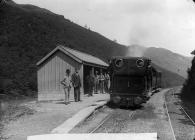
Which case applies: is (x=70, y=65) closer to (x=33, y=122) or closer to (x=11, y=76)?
(x=33, y=122)

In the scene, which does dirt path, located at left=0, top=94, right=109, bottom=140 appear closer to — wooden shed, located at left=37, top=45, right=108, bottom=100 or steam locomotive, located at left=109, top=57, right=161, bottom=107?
steam locomotive, located at left=109, top=57, right=161, bottom=107

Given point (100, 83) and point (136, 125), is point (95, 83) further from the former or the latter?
point (136, 125)

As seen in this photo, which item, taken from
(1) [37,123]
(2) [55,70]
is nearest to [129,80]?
(1) [37,123]

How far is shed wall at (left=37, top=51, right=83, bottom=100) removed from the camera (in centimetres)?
2672

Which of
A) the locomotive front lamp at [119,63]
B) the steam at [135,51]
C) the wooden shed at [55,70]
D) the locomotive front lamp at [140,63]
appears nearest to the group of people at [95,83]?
the wooden shed at [55,70]

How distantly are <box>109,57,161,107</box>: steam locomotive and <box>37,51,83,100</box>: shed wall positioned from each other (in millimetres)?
6875

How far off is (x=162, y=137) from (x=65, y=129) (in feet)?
10.8

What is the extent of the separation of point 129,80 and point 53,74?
8.85m

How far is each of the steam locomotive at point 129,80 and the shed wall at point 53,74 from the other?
6.87 m

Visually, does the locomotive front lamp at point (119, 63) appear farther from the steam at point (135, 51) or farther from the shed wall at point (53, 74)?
the steam at point (135, 51)

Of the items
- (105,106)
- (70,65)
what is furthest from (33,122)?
(70,65)

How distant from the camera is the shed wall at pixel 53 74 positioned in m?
26.7

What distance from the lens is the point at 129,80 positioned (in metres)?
20.0

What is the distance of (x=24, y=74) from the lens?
150 ft
